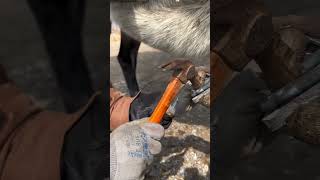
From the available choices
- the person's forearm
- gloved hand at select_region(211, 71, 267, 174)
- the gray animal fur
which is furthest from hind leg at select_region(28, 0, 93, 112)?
gloved hand at select_region(211, 71, 267, 174)

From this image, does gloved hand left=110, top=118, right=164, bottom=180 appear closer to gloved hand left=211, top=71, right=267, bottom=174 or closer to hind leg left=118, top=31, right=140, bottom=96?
gloved hand left=211, top=71, right=267, bottom=174

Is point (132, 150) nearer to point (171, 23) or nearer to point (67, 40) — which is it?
point (171, 23)

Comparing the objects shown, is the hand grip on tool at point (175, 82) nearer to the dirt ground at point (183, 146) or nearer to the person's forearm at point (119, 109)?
the dirt ground at point (183, 146)

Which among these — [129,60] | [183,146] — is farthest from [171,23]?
[129,60]

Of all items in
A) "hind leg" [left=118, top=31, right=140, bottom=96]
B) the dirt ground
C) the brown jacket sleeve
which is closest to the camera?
the brown jacket sleeve

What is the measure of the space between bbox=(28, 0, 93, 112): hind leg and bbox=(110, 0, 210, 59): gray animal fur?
0.18 metres

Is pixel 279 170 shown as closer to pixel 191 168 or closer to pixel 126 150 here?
pixel 191 168

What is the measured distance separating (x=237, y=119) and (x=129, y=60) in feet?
1.96

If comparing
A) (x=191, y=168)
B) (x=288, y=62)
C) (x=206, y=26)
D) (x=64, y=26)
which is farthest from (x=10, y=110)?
(x=191, y=168)

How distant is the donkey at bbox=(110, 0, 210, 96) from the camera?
0.62 meters

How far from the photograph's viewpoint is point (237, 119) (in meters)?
0.91

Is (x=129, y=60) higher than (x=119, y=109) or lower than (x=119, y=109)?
lower

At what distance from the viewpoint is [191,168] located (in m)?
1.07

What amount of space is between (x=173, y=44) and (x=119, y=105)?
0.24m
